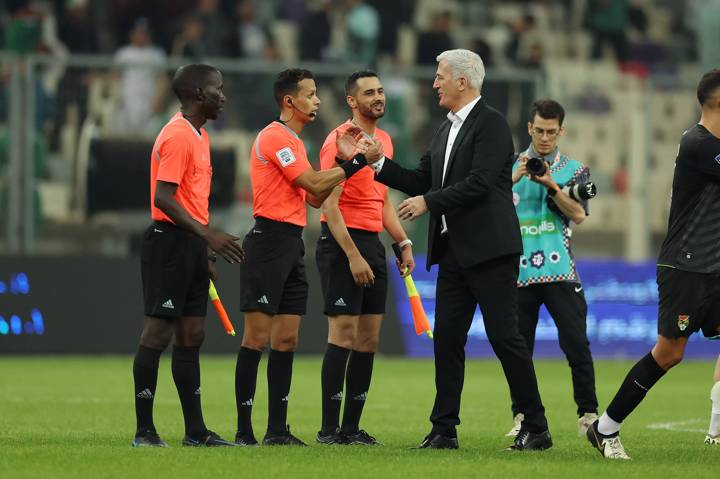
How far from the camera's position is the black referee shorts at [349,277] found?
10156 millimetres

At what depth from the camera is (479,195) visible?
9383 millimetres

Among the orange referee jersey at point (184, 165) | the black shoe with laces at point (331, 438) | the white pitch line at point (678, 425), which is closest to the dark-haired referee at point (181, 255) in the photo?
the orange referee jersey at point (184, 165)

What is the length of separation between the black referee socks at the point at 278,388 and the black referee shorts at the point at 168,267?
77 cm

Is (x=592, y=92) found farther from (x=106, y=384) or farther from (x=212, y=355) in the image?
(x=106, y=384)

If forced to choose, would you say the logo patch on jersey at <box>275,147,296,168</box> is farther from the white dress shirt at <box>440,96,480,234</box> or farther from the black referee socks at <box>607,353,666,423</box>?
the black referee socks at <box>607,353,666,423</box>

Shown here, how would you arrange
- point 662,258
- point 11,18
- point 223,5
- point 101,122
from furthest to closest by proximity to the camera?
point 223,5, point 11,18, point 101,122, point 662,258

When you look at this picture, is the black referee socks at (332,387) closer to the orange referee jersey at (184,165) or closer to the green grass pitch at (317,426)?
the green grass pitch at (317,426)

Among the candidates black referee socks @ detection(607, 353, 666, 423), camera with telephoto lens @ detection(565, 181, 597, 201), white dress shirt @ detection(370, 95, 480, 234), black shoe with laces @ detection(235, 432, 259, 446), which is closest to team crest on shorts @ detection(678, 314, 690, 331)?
black referee socks @ detection(607, 353, 666, 423)

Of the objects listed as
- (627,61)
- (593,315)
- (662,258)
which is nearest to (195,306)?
(662,258)

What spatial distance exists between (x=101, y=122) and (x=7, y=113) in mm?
1311

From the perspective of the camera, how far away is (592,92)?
68.0 feet

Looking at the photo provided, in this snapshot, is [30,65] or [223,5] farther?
[223,5]

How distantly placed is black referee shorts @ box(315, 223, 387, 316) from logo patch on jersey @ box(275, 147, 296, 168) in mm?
805

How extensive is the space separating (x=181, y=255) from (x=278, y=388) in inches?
45.1
